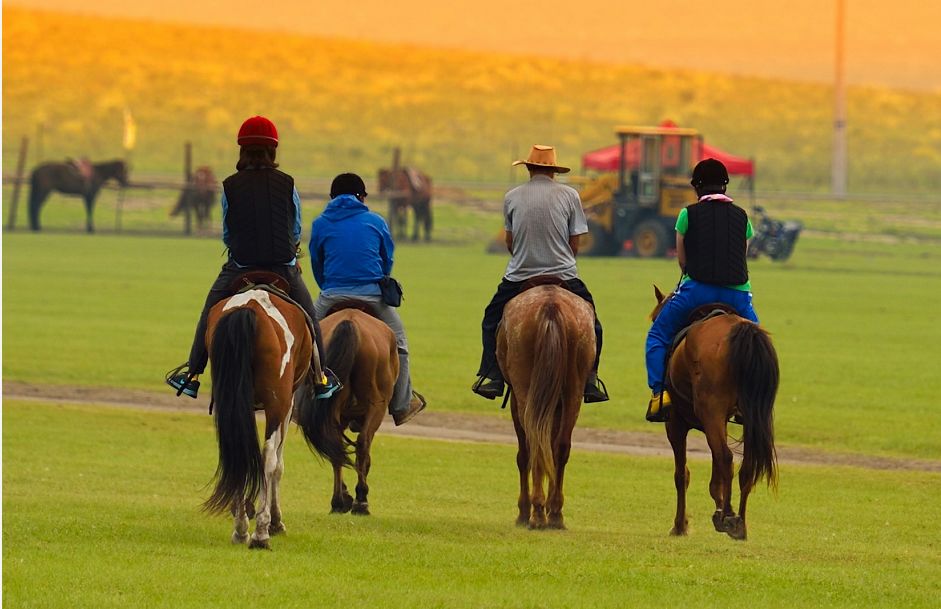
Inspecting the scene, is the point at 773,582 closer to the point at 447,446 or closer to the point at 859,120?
the point at 447,446

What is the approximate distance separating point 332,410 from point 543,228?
1859mm

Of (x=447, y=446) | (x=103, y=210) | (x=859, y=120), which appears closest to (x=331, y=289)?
(x=447, y=446)

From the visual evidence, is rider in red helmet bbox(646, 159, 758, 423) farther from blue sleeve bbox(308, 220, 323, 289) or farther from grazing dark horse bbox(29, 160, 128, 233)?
grazing dark horse bbox(29, 160, 128, 233)

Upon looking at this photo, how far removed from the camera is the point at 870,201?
7250 cm

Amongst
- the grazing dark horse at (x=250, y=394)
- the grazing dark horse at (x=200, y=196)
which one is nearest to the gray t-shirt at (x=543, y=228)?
the grazing dark horse at (x=250, y=394)

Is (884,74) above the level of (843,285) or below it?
above

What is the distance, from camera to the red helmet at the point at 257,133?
10.8 metres

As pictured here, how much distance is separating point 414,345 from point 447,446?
31.3ft

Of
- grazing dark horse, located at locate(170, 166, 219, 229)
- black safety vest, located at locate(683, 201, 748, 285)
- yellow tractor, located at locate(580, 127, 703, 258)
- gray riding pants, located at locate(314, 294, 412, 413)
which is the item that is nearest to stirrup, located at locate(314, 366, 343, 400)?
gray riding pants, located at locate(314, 294, 412, 413)

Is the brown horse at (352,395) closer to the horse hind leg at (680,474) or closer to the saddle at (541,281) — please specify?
the saddle at (541,281)

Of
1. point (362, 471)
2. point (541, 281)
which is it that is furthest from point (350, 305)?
point (541, 281)

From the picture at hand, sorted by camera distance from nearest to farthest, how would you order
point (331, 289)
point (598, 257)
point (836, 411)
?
1. point (331, 289)
2. point (836, 411)
3. point (598, 257)

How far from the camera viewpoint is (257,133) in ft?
35.4

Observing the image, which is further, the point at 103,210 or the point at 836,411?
the point at 103,210
